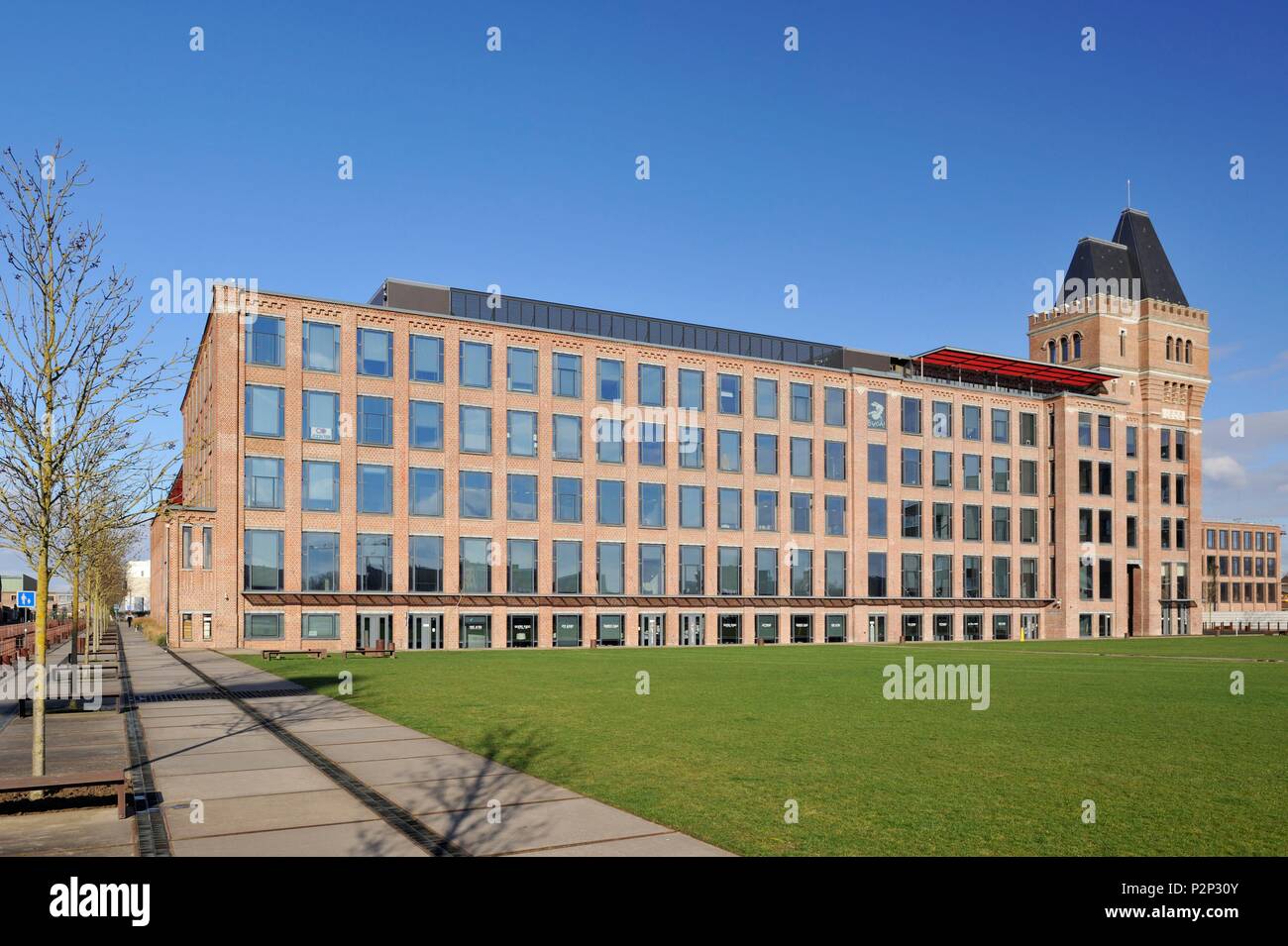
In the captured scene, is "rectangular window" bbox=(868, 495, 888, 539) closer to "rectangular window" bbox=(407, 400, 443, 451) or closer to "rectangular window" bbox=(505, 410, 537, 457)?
"rectangular window" bbox=(505, 410, 537, 457)

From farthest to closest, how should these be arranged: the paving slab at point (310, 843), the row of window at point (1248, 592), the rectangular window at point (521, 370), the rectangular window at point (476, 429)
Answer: the row of window at point (1248, 592), the rectangular window at point (521, 370), the rectangular window at point (476, 429), the paving slab at point (310, 843)

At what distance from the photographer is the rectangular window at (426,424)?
2328 inches

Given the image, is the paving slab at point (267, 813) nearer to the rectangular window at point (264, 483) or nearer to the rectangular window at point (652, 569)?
the rectangular window at point (264, 483)

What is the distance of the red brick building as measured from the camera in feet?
183

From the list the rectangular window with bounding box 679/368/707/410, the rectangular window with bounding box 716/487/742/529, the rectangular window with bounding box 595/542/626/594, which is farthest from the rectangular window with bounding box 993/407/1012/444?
the rectangular window with bounding box 595/542/626/594

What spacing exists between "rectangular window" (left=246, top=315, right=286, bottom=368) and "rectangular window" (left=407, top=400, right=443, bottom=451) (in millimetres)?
7740

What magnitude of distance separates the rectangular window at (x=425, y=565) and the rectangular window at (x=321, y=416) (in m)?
7.60

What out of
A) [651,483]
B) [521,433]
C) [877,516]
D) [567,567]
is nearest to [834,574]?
[877,516]

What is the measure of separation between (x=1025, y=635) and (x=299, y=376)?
57744 millimetres

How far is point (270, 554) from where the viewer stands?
5506 centimetres

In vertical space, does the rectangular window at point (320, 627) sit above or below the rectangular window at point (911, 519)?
below

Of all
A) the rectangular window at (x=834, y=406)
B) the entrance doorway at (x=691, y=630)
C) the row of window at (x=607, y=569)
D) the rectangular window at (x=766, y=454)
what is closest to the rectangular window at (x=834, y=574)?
the row of window at (x=607, y=569)

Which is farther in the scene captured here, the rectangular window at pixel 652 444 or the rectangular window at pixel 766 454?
the rectangular window at pixel 766 454
